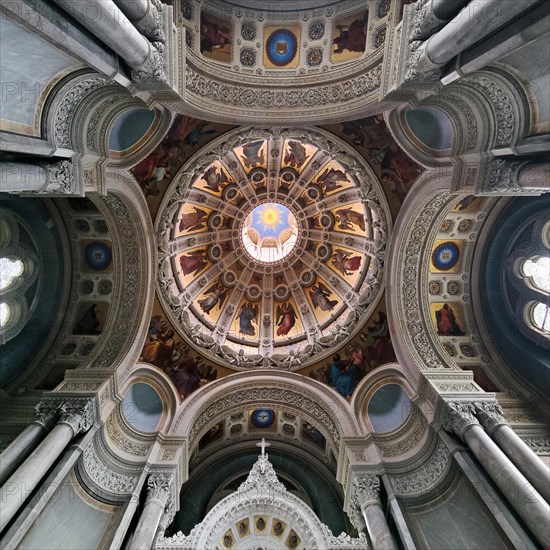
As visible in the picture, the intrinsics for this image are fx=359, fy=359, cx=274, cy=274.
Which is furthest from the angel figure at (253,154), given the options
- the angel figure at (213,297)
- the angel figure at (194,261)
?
the angel figure at (213,297)

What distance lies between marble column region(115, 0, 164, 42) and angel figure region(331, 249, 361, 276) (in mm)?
12782

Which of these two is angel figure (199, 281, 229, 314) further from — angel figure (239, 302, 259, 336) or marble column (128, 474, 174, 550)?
marble column (128, 474, 174, 550)

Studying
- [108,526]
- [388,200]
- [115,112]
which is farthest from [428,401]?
[115,112]

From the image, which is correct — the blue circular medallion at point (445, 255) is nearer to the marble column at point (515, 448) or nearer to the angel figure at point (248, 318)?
the marble column at point (515, 448)

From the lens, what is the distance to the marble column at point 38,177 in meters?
6.67

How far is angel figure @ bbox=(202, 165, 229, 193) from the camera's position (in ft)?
57.6

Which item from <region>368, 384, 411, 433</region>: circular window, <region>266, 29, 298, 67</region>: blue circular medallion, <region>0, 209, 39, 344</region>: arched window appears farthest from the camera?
<region>368, 384, 411, 433</region>: circular window

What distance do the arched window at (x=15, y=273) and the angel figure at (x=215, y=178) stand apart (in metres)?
8.05

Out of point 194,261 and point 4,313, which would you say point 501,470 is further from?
point 4,313

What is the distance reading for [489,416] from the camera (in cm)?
1034

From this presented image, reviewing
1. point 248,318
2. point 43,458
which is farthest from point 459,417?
point 248,318

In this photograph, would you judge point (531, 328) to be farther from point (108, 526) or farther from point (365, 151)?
point (108, 526)

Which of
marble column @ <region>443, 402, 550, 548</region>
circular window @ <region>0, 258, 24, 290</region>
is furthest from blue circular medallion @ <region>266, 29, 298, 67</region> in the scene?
marble column @ <region>443, 402, 550, 548</region>

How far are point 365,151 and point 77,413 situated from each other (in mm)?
12709
